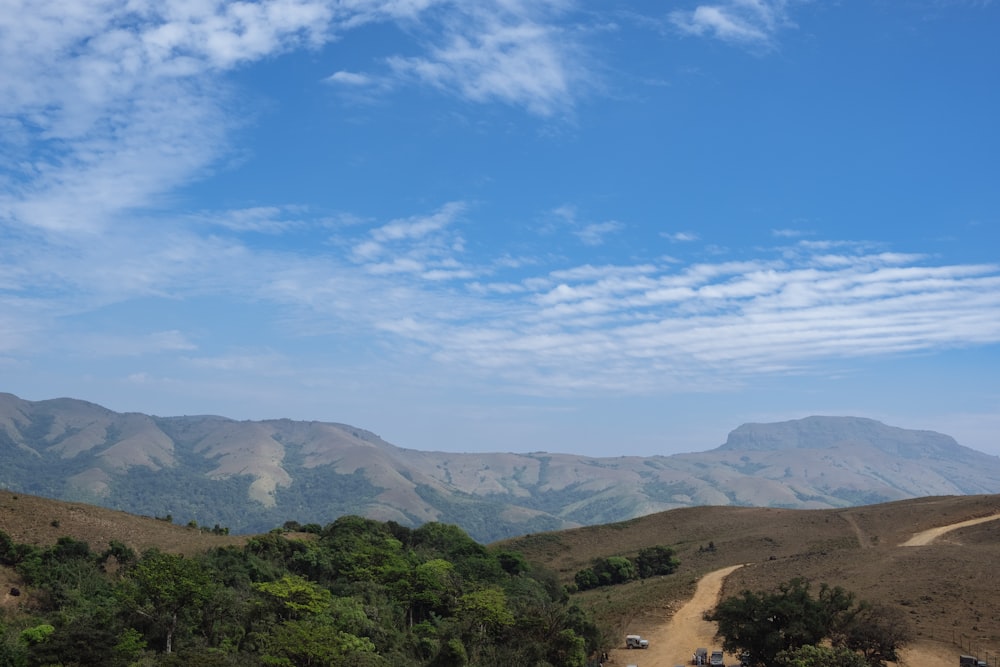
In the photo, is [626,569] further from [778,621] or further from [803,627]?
[803,627]

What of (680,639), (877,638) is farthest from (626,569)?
(877,638)

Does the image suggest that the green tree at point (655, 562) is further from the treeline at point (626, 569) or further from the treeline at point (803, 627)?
the treeline at point (803, 627)

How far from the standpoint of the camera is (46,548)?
5041cm

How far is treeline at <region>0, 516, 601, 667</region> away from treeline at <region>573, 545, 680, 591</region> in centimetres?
2409

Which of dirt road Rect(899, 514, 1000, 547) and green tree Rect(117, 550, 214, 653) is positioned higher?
dirt road Rect(899, 514, 1000, 547)

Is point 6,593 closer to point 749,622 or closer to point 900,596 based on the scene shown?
point 749,622

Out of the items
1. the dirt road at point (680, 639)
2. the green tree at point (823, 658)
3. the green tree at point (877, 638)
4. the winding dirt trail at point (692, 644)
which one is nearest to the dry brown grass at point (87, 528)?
the dirt road at point (680, 639)

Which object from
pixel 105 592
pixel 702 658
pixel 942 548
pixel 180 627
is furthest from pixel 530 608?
pixel 942 548

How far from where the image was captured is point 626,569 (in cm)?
8144

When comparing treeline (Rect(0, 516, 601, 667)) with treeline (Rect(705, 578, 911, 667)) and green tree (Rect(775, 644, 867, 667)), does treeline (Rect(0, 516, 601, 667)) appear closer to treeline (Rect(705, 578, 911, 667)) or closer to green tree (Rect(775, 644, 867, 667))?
treeline (Rect(705, 578, 911, 667))

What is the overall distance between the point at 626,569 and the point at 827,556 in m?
20.6

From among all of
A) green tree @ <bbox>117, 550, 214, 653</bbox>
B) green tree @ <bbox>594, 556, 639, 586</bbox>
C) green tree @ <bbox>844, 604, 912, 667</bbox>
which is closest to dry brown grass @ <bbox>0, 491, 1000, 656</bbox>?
green tree @ <bbox>594, 556, 639, 586</bbox>

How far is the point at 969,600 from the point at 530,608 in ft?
106

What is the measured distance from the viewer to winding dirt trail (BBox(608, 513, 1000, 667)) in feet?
147
